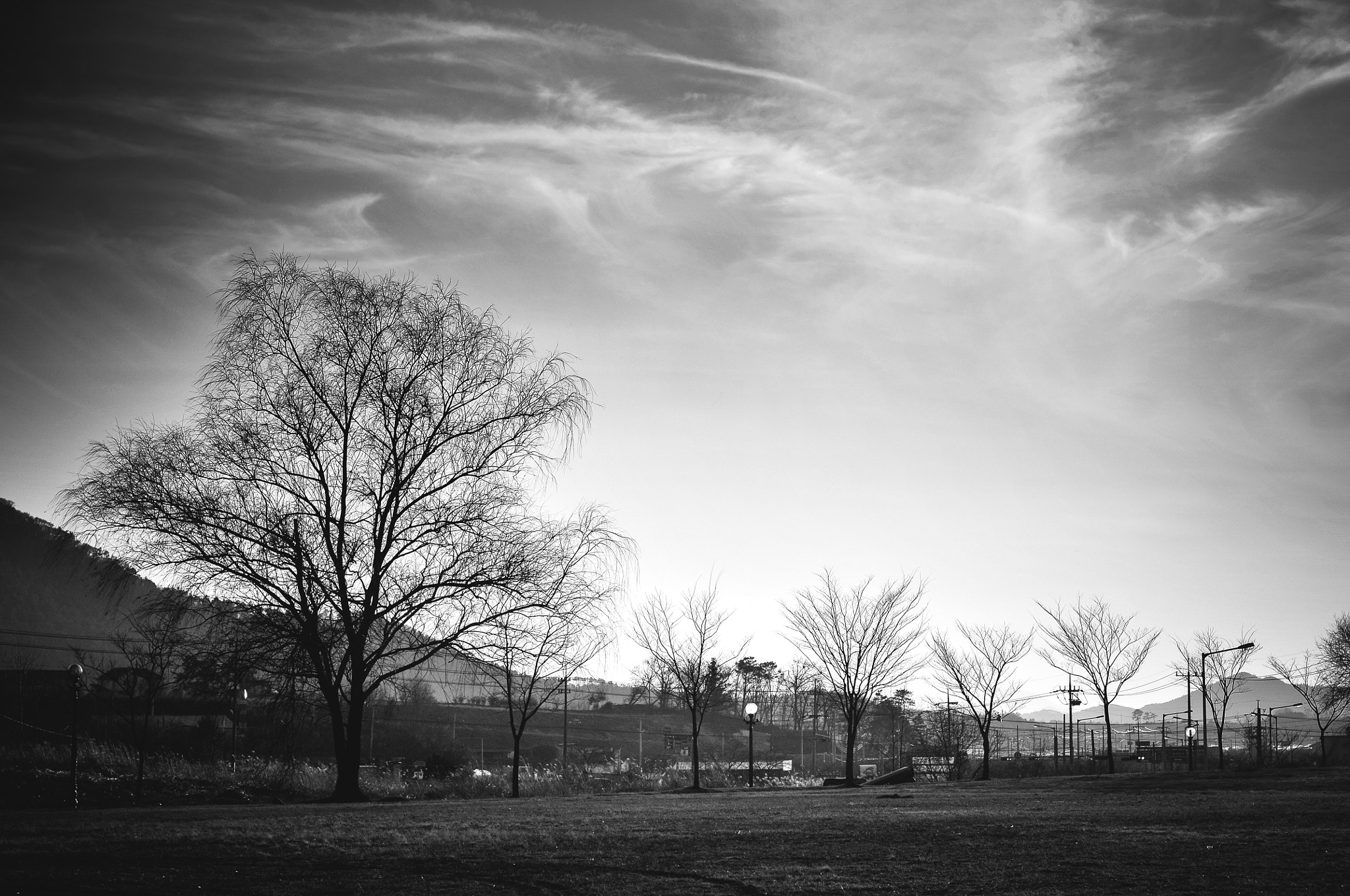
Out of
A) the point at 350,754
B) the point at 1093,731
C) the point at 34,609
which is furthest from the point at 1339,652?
the point at 34,609

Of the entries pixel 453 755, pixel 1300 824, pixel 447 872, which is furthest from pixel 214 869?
pixel 453 755

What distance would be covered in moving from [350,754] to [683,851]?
1262 cm

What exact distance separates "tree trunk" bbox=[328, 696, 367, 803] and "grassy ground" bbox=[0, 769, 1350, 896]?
4.39 m

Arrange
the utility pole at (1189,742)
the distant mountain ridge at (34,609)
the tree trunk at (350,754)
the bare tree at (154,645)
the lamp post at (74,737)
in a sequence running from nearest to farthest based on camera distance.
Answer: the lamp post at (74,737)
the bare tree at (154,645)
the tree trunk at (350,754)
the utility pole at (1189,742)
the distant mountain ridge at (34,609)

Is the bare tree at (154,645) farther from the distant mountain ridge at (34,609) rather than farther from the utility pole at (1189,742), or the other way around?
the utility pole at (1189,742)

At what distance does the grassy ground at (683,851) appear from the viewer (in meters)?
7.45

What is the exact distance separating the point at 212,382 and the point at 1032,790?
20955 mm

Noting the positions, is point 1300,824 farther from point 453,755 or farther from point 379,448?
point 453,755

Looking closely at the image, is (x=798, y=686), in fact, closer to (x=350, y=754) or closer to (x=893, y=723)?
(x=893, y=723)

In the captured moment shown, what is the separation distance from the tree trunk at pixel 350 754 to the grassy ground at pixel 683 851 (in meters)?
4.39

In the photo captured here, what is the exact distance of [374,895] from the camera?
6.95m

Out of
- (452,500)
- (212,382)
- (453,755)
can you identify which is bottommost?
(453,755)

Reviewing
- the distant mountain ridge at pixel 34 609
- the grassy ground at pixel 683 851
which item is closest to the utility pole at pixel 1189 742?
the grassy ground at pixel 683 851

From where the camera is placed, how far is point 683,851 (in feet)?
31.6
